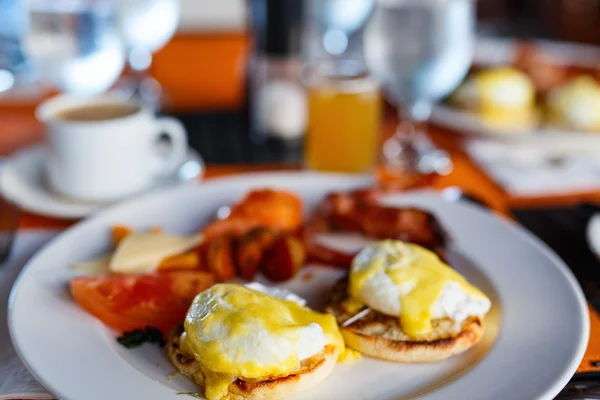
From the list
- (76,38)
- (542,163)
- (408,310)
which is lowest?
(542,163)

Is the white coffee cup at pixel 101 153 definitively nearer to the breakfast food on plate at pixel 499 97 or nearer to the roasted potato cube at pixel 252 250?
the roasted potato cube at pixel 252 250

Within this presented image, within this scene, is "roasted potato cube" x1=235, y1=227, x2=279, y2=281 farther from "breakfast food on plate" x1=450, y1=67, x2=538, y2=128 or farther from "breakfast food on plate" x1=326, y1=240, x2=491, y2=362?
"breakfast food on plate" x1=450, y1=67, x2=538, y2=128

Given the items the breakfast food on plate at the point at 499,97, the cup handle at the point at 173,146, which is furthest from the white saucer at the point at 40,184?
the breakfast food on plate at the point at 499,97

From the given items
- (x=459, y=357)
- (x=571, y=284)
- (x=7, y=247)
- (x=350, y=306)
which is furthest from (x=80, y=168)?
(x=571, y=284)

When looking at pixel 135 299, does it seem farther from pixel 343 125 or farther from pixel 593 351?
pixel 343 125

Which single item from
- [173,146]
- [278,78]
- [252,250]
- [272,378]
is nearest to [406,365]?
[272,378]

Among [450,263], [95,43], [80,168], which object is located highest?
[95,43]

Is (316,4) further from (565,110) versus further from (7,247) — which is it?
(7,247)
